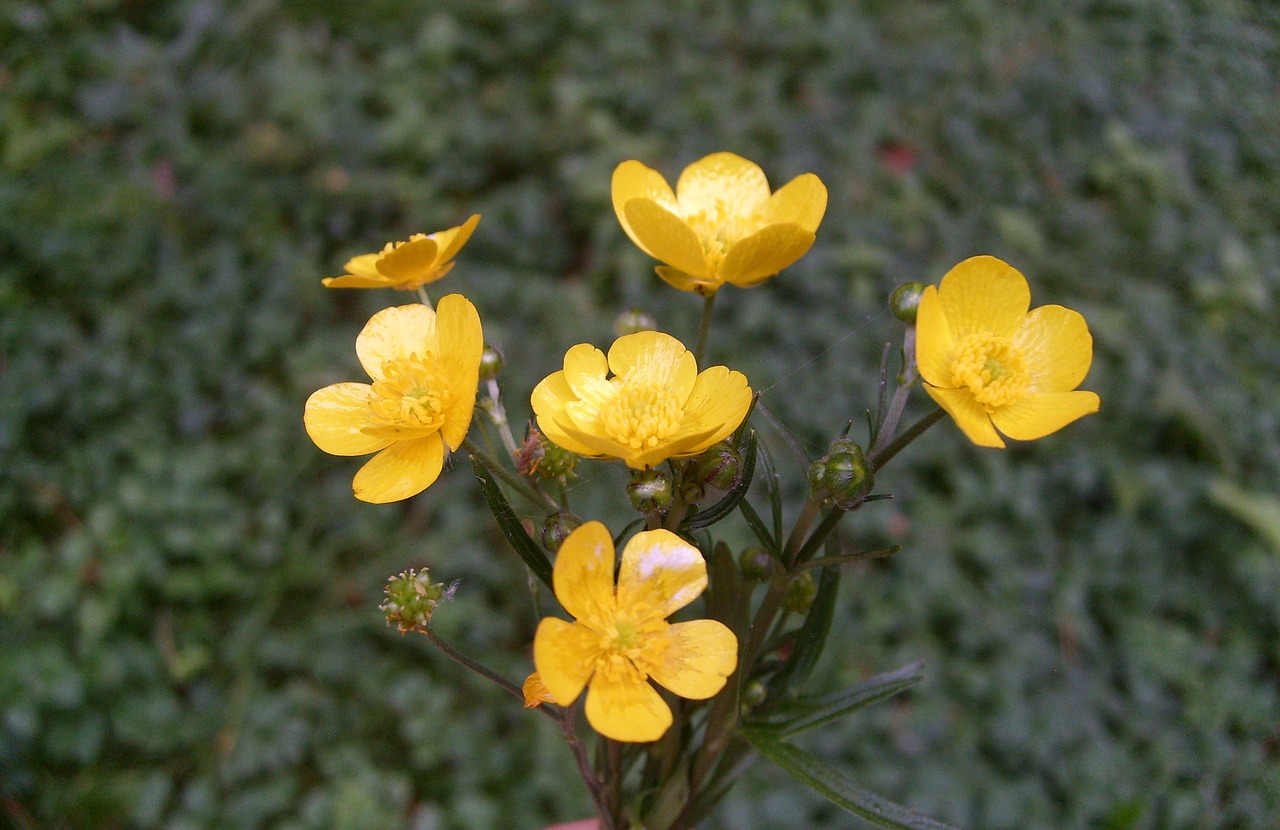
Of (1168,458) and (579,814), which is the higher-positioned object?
(1168,458)

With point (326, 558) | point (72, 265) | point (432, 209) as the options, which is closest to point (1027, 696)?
point (326, 558)

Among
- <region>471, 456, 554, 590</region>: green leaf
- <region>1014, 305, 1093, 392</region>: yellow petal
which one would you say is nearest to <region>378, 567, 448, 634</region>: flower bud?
<region>471, 456, 554, 590</region>: green leaf

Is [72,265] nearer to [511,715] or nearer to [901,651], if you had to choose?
[511,715]

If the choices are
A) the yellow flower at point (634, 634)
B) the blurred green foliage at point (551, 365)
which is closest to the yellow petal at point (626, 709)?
the yellow flower at point (634, 634)

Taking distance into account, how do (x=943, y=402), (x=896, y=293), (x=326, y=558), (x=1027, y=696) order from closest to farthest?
(x=943, y=402) < (x=896, y=293) < (x=1027, y=696) < (x=326, y=558)

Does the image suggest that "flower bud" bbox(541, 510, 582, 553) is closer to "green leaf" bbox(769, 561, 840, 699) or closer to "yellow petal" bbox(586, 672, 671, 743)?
"yellow petal" bbox(586, 672, 671, 743)

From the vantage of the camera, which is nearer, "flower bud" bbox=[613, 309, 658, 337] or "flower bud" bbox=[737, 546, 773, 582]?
"flower bud" bbox=[737, 546, 773, 582]
